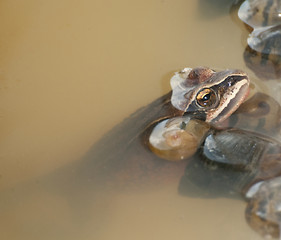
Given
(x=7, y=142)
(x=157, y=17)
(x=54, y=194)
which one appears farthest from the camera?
(x=157, y=17)

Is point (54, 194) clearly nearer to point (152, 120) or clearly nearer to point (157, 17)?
point (152, 120)

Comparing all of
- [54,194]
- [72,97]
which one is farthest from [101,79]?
[54,194]

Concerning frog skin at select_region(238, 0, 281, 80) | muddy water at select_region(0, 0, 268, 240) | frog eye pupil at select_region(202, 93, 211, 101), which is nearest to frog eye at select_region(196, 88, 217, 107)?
frog eye pupil at select_region(202, 93, 211, 101)

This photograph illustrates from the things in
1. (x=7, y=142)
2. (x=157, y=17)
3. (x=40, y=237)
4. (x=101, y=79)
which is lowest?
(x=40, y=237)

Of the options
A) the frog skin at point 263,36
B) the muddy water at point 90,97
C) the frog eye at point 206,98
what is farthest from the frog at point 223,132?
the frog skin at point 263,36

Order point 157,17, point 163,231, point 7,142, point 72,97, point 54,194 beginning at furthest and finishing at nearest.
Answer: point 157,17, point 72,97, point 7,142, point 54,194, point 163,231

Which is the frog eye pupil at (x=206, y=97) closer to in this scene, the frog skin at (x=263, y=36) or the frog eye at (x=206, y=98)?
the frog eye at (x=206, y=98)

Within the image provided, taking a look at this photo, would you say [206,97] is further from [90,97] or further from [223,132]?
[90,97]

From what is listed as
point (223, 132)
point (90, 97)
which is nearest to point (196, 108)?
point (223, 132)
